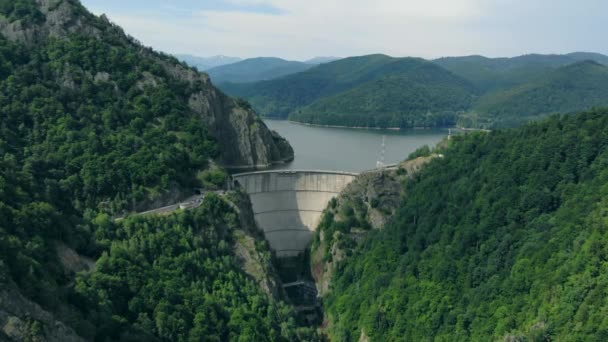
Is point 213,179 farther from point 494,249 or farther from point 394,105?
point 394,105

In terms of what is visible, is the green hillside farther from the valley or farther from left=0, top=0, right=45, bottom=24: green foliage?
left=0, top=0, right=45, bottom=24: green foliage

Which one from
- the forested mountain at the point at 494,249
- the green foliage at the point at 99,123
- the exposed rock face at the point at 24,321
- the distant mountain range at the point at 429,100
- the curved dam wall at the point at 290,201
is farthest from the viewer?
the distant mountain range at the point at 429,100

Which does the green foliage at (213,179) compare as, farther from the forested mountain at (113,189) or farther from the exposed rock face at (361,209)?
the exposed rock face at (361,209)

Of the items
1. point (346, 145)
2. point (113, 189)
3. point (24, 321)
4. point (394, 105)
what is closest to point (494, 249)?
point (113, 189)

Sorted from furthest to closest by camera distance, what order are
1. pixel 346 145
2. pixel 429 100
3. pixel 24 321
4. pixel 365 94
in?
Answer: pixel 429 100 → pixel 365 94 → pixel 346 145 → pixel 24 321

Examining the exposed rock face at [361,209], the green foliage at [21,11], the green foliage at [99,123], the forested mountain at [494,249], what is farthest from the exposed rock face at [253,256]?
the green foliage at [21,11]
